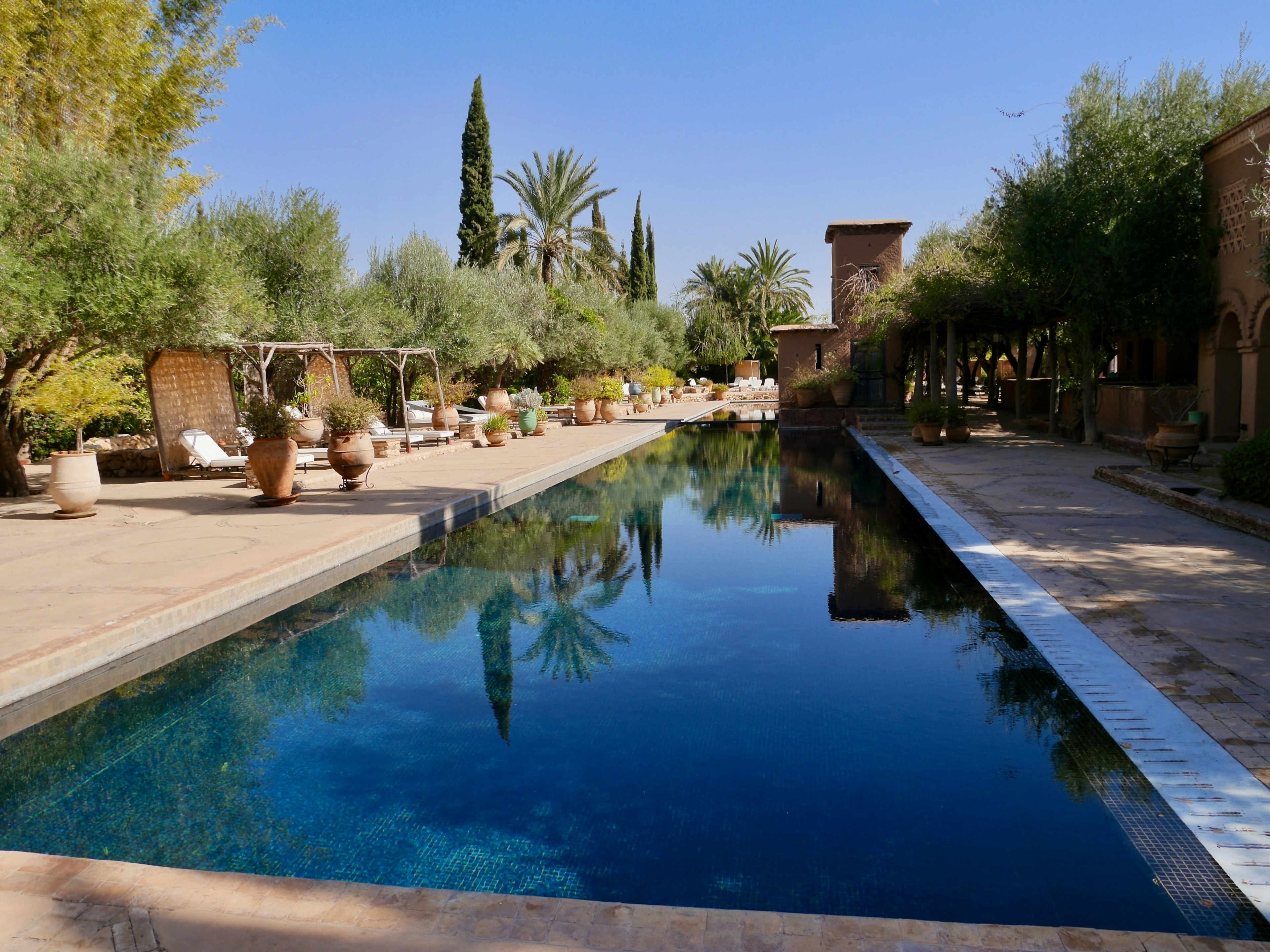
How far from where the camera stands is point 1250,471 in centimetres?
909

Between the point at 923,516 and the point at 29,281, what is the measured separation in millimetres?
10215

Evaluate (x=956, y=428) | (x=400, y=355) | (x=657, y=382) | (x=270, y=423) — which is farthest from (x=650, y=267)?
(x=270, y=423)

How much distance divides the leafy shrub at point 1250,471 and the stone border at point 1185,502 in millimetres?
335

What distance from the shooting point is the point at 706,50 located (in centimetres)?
1662

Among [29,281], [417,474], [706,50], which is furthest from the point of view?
[706,50]

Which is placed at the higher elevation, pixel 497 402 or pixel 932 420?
pixel 497 402

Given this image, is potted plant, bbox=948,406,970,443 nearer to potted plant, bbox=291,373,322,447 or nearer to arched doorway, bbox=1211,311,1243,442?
arched doorway, bbox=1211,311,1243,442

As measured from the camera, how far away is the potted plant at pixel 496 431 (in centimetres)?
1967

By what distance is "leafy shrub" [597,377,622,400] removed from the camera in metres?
27.9

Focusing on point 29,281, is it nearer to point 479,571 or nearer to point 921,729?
point 479,571

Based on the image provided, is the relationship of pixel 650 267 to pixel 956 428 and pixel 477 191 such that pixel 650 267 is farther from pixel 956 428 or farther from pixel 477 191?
pixel 956 428

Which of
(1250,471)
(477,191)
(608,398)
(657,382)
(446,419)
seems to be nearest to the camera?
(1250,471)

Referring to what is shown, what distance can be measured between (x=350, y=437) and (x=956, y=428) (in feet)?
40.7

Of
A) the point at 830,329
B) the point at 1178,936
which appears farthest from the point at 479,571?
the point at 830,329
